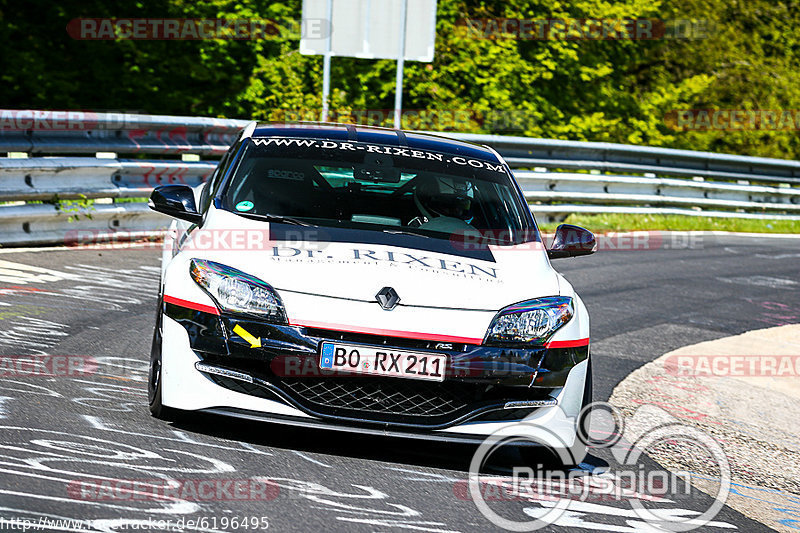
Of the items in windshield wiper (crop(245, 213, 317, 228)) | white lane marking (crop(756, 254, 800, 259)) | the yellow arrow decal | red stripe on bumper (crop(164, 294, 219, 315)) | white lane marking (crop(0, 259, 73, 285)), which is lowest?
white lane marking (crop(756, 254, 800, 259))

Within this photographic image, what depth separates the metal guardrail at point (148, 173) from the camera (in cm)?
1084

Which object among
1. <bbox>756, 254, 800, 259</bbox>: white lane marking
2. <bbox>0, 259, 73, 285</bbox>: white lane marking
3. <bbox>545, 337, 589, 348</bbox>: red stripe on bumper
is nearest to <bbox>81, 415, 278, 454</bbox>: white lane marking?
<bbox>545, 337, 589, 348</bbox>: red stripe on bumper

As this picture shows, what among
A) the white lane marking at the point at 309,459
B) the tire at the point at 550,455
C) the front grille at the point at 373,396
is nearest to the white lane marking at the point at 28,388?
the front grille at the point at 373,396

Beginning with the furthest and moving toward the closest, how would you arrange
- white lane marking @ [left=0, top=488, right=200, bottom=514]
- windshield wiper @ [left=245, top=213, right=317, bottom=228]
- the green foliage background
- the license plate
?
the green foliage background, windshield wiper @ [left=245, top=213, right=317, bottom=228], the license plate, white lane marking @ [left=0, top=488, right=200, bottom=514]

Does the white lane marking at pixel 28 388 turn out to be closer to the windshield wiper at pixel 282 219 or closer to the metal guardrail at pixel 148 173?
the windshield wiper at pixel 282 219

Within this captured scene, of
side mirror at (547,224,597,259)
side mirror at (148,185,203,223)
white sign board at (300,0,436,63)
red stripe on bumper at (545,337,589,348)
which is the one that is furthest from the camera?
white sign board at (300,0,436,63)

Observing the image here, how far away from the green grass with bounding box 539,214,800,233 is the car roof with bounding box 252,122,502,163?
34.2ft

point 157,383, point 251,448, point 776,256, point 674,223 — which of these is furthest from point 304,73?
point 251,448

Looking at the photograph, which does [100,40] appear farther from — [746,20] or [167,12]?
Result: [746,20]

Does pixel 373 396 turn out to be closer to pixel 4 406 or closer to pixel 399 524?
pixel 399 524

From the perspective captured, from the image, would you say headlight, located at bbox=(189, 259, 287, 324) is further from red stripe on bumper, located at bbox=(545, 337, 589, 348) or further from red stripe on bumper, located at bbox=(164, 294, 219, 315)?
red stripe on bumper, located at bbox=(545, 337, 589, 348)

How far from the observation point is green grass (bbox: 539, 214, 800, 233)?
18.9 metres

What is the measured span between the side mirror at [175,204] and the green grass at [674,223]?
11.6 metres

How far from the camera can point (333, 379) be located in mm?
4828
